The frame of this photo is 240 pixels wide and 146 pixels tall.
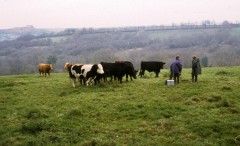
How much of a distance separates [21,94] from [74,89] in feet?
11.7

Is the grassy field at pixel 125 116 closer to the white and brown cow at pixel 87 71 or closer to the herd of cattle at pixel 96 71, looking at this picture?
the white and brown cow at pixel 87 71

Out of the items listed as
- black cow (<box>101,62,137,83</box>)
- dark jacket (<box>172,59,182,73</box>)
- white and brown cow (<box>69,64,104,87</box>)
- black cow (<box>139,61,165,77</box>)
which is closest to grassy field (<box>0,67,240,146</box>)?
dark jacket (<box>172,59,182,73</box>)

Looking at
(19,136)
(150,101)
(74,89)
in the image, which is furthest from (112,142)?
(74,89)

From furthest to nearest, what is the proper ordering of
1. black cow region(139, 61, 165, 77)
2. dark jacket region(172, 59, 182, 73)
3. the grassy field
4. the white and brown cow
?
1. black cow region(139, 61, 165, 77)
2. the white and brown cow
3. dark jacket region(172, 59, 182, 73)
4. the grassy field

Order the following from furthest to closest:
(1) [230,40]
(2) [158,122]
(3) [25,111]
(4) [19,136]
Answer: (1) [230,40] → (3) [25,111] → (2) [158,122] → (4) [19,136]

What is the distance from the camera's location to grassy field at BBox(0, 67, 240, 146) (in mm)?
→ 12742

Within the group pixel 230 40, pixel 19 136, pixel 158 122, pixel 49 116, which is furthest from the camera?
pixel 230 40

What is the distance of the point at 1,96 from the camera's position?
70.0ft

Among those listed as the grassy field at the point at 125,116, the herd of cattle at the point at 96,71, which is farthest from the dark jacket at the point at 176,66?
the herd of cattle at the point at 96,71

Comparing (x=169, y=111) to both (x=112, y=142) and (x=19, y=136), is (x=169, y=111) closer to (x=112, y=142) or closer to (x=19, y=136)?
(x=112, y=142)

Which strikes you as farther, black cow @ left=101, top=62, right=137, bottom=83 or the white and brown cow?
black cow @ left=101, top=62, right=137, bottom=83

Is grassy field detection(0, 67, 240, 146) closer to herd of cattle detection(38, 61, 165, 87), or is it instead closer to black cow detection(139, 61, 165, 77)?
herd of cattle detection(38, 61, 165, 87)

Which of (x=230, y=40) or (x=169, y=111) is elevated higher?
(x=230, y=40)

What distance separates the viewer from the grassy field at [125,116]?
12742mm
